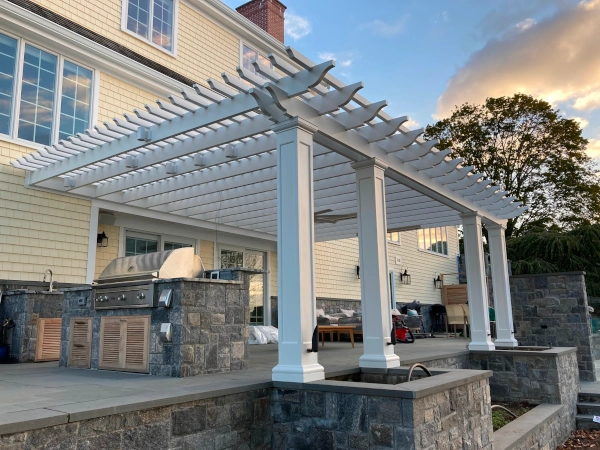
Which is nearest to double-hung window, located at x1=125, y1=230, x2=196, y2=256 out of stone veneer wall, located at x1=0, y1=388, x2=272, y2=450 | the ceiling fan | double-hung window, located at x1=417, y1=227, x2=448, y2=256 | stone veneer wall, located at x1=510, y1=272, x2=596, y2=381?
the ceiling fan

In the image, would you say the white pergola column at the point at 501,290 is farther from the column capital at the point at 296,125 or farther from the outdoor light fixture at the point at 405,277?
the outdoor light fixture at the point at 405,277

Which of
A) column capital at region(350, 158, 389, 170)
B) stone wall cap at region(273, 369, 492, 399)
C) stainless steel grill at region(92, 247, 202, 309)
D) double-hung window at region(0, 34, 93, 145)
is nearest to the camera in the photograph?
stone wall cap at region(273, 369, 492, 399)

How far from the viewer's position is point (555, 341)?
9844mm

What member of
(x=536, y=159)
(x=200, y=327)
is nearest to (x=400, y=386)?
(x=200, y=327)

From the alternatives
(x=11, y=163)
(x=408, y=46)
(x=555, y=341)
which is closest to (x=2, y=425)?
(x=11, y=163)

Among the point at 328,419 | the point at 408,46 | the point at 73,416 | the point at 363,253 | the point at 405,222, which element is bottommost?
the point at 328,419

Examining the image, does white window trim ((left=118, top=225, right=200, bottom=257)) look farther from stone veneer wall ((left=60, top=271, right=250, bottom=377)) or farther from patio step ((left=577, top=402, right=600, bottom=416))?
patio step ((left=577, top=402, right=600, bottom=416))

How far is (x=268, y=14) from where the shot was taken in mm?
13227

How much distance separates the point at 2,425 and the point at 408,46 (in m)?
13.3

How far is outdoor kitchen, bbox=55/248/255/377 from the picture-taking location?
4.70m

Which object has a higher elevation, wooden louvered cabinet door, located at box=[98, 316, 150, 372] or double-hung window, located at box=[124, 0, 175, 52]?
double-hung window, located at box=[124, 0, 175, 52]

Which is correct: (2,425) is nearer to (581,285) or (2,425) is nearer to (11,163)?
(11,163)

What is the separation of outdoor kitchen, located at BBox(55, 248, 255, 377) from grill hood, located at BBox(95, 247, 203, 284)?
10 mm

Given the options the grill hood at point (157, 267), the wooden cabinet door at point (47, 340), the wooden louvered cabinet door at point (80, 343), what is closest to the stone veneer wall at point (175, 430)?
the grill hood at point (157, 267)
